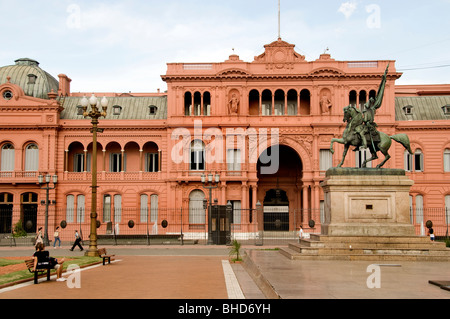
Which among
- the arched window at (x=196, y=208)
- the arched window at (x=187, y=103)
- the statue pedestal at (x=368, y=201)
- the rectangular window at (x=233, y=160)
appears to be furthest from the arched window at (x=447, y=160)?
the statue pedestal at (x=368, y=201)

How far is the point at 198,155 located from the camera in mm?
45969

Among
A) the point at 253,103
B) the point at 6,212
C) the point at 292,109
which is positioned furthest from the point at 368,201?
the point at 6,212

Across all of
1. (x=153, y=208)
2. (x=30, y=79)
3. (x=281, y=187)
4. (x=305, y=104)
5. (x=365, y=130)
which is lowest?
(x=153, y=208)

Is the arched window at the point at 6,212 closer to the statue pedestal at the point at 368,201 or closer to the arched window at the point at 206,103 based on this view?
the arched window at the point at 206,103

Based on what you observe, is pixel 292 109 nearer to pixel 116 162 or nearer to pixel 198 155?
pixel 198 155

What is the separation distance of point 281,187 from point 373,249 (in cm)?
3163

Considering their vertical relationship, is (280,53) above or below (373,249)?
above

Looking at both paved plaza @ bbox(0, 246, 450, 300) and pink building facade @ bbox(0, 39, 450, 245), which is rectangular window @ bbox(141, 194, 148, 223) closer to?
pink building facade @ bbox(0, 39, 450, 245)

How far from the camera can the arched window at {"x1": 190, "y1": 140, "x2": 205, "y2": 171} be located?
45906 millimetres

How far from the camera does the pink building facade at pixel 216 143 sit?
4500 centimetres

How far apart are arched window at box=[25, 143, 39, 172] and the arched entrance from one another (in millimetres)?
20644

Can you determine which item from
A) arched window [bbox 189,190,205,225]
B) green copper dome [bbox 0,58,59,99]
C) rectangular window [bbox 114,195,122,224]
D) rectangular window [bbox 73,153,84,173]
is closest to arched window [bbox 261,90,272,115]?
arched window [bbox 189,190,205,225]

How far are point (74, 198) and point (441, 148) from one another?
1331 inches

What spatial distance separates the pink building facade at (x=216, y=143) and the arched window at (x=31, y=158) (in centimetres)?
9
